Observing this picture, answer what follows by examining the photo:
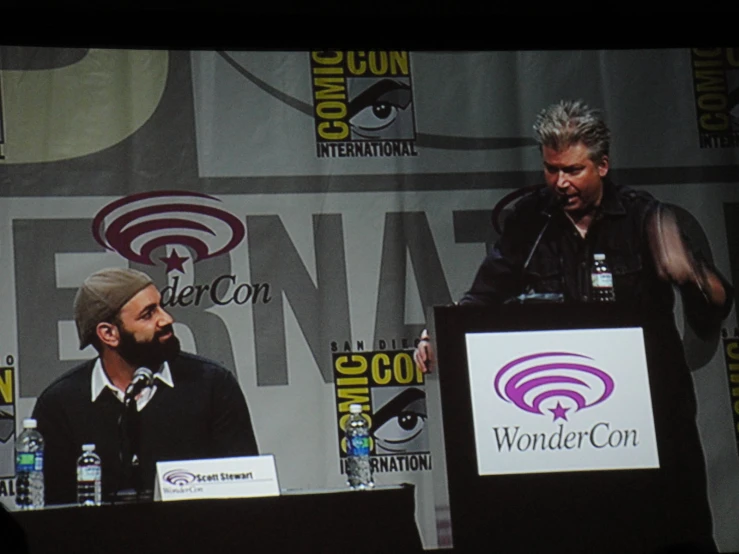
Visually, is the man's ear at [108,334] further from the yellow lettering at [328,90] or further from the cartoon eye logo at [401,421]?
the yellow lettering at [328,90]

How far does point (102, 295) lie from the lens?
424 cm

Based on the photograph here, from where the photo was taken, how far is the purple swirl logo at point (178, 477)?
3004 mm

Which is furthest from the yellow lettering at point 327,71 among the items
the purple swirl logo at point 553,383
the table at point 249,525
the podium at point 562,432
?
the table at point 249,525

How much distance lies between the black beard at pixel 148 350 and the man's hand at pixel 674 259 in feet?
6.16

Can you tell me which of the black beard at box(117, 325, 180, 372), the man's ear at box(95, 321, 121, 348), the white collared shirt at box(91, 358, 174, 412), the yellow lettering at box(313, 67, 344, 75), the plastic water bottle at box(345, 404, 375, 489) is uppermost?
the yellow lettering at box(313, 67, 344, 75)

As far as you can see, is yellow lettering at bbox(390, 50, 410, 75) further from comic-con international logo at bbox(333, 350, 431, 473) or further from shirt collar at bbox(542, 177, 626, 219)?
comic-con international logo at bbox(333, 350, 431, 473)

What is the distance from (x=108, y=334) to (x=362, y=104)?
4.25 ft

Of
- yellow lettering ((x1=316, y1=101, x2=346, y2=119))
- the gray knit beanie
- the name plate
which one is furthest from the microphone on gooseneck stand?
yellow lettering ((x1=316, y1=101, x2=346, y2=119))

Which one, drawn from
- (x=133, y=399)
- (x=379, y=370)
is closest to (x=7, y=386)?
(x=133, y=399)

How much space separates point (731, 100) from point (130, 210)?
7.95 feet

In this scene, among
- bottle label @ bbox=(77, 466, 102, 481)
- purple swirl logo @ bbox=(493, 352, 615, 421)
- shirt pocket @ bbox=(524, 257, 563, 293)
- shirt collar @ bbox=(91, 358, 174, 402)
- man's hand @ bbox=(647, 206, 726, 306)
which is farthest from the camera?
man's hand @ bbox=(647, 206, 726, 306)

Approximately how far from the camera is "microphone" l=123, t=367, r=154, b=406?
4219 millimetres

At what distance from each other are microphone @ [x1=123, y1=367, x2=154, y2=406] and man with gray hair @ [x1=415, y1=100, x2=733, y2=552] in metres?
1.20

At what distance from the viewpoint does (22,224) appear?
4.20 meters
